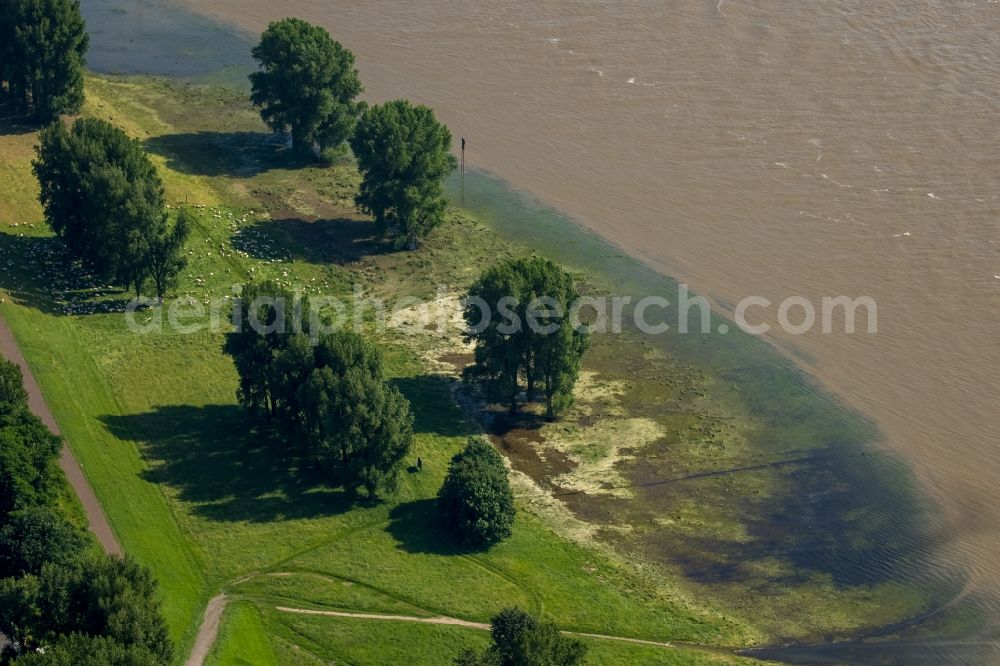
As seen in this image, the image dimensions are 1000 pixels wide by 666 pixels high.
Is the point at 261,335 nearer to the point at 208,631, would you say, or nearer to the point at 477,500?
the point at 477,500

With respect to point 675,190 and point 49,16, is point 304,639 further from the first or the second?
point 49,16

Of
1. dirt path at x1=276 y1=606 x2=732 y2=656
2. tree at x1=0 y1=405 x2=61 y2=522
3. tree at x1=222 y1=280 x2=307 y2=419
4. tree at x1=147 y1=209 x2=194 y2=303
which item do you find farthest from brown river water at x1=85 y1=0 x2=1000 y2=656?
Answer: tree at x1=0 y1=405 x2=61 y2=522

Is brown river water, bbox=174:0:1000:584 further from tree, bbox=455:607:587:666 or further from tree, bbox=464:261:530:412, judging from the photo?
tree, bbox=455:607:587:666

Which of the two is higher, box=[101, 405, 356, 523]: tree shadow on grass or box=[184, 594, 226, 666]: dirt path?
box=[101, 405, 356, 523]: tree shadow on grass

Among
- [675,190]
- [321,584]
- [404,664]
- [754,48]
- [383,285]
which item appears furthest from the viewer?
[754,48]

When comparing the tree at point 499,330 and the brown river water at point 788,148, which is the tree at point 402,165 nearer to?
the brown river water at point 788,148

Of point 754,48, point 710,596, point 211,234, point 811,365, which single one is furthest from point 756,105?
point 710,596

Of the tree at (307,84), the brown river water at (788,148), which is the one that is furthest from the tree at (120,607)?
the tree at (307,84)
